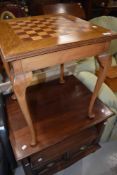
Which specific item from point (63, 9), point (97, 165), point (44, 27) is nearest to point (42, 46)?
point (44, 27)

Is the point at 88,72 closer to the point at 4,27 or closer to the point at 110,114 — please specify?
the point at 110,114

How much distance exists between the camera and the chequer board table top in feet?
1.81

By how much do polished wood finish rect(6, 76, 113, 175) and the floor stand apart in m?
0.07

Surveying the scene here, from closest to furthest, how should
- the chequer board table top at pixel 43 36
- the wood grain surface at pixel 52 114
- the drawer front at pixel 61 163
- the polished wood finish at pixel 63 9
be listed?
the chequer board table top at pixel 43 36
the wood grain surface at pixel 52 114
the drawer front at pixel 61 163
the polished wood finish at pixel 63 9

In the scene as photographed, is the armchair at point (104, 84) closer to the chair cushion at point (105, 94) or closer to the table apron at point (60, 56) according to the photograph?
the chair cushion at point (105, 94)

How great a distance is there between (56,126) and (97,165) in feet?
1.78

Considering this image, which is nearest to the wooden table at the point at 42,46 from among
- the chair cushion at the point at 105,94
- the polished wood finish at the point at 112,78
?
the chair cushion at the point at 105,94

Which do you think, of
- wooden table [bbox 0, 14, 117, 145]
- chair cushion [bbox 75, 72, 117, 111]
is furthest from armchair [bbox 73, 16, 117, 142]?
wooden table [bbox 0, 14, 117, 145]

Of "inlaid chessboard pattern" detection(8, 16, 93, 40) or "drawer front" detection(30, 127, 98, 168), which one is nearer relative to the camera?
"inlaid chessboard pattern" detection(8, 16, 93, 40)

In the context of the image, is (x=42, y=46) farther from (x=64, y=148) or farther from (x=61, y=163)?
(x=61, y=163)

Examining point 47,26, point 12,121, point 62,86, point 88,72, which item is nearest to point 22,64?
point 47,26

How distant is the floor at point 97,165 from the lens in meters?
1.13

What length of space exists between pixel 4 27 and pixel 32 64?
314 mm

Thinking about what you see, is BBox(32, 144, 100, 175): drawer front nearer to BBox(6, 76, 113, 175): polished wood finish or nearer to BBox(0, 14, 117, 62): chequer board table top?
BBox(6, 76, 113, 175): polished wood finish
